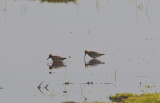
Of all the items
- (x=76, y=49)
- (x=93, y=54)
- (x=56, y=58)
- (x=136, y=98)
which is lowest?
(x=136, y=98)

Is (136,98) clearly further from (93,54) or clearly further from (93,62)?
(93,54)

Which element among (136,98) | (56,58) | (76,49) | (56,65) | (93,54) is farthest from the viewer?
(76,49)

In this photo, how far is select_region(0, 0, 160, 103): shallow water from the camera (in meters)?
10.8

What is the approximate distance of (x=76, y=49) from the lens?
1477cm

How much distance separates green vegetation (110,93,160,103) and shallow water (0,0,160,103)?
0.26 m

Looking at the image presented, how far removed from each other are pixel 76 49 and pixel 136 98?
510 cm

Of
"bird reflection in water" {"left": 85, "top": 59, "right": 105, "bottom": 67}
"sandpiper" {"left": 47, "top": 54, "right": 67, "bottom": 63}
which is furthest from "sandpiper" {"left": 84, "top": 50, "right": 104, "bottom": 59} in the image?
"sandpiper" {"left": 47, "top": 54, "right": 67, "bottom": 63}

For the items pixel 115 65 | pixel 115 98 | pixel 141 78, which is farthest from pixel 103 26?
pixel 115 98

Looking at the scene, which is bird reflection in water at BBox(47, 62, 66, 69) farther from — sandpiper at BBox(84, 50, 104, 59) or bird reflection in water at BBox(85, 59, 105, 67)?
sandpiper at BBox(84, 50, 104, 59)

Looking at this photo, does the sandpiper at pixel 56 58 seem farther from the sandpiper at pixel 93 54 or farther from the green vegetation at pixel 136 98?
the green vegetation at pixel 136 98

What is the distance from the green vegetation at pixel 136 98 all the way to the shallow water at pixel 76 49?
0.26 metres

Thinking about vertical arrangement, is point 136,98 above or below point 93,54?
below

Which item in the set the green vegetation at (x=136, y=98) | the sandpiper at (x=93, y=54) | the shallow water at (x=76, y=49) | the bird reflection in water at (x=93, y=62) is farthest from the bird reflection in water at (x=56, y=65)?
the green vegetation at (x=136, y=98)

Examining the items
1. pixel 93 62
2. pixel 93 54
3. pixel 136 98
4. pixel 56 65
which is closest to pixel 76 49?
pixel 93 54
